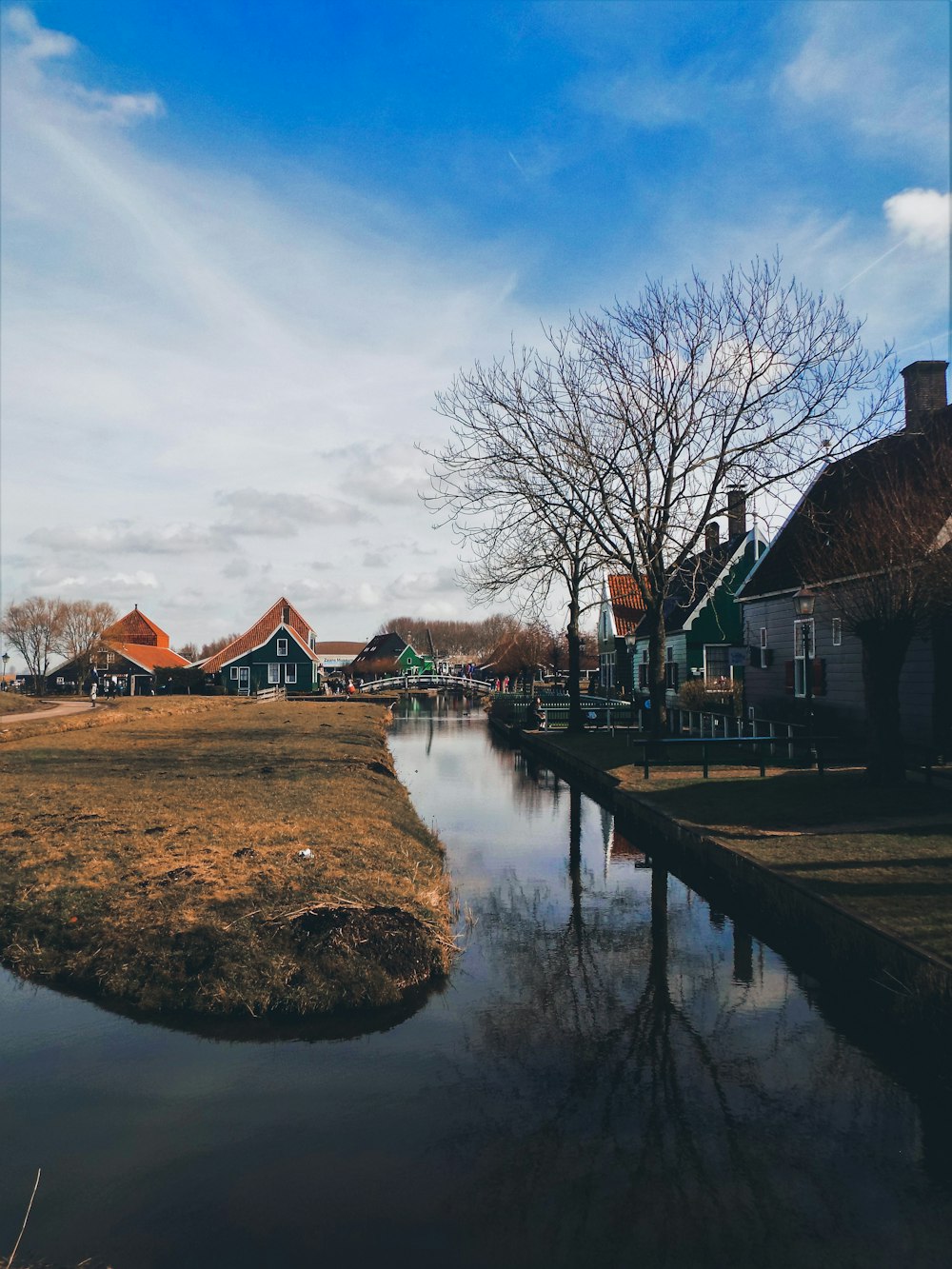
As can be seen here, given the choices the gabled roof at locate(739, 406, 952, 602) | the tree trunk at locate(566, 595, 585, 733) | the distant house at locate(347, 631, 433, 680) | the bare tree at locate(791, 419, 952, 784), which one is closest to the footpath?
the bare tree at locate(791, 419, 952, 784)

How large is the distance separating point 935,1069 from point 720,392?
18.1 metres

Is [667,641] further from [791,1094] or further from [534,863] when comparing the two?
[791,1094]

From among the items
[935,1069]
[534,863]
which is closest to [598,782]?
[534,863]

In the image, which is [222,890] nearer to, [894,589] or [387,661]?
[894,589]

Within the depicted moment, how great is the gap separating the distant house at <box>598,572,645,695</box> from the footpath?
102 feet

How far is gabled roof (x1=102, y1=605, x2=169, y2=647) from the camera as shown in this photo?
89375mm

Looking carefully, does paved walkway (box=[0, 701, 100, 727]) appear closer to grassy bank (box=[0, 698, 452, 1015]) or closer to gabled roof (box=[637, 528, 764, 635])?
grassy bank (box=[0, 698, 452, 1015])

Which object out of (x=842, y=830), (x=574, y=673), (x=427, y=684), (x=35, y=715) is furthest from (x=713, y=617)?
(x=427, y=684)

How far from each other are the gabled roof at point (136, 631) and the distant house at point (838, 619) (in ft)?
241

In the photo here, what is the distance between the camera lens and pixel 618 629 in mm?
50844

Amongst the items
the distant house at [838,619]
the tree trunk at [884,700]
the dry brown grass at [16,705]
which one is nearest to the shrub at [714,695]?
the distant house at [838,619]

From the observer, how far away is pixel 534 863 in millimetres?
14000

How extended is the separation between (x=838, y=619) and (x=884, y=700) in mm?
4649

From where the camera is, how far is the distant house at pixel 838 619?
1758 cm
